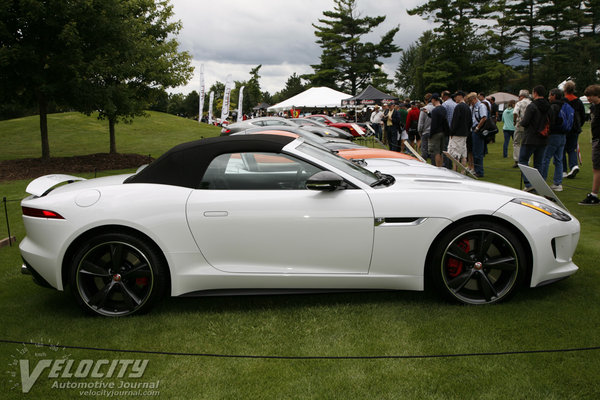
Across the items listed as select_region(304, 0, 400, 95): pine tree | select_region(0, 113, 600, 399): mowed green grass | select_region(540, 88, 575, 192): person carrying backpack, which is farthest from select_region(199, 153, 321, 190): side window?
select_region(304, 0, 400, 95): pine tree

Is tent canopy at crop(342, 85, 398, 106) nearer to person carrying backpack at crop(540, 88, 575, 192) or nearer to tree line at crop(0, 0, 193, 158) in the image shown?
tree line at crop(0, 0, 193, 158)

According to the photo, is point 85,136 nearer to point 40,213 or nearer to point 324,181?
point 40,213

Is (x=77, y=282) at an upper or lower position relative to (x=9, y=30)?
lower

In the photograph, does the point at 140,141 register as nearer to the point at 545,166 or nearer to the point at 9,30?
the point at 9,30

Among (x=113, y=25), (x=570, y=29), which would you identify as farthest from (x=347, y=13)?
(x=113, y=25)

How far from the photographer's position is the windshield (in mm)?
4023

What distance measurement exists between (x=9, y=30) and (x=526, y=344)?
15650 millimetres

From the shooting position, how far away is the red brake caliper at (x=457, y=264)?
3.85 meters

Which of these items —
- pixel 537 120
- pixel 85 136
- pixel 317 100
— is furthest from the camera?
pixel 317 100

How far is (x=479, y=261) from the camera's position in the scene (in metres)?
3.82

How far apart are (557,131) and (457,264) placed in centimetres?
624

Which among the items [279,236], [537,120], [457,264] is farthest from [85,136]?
[457,264]

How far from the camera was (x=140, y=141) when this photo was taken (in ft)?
92.8

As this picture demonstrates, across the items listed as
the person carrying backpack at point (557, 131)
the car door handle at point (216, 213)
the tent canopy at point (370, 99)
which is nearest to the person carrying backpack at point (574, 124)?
the person carrying backpack at point (557, 131)
